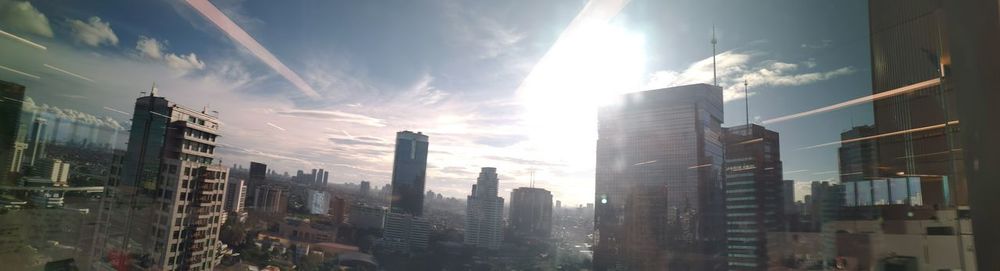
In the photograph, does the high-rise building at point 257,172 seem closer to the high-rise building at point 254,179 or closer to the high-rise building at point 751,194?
the high-rise building at point 254,179

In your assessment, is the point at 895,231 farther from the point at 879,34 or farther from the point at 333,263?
the point at 333,263

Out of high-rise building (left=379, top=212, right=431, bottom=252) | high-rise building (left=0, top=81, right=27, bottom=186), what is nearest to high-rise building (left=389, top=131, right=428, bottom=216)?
high-rise building (left=379, top=212, right=431, bottom=252)

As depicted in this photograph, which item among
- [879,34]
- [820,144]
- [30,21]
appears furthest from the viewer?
[820,144]

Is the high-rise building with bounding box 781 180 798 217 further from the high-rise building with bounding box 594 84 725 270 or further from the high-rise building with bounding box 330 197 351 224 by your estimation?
the high-rise building with bounding box 330 197 351 224

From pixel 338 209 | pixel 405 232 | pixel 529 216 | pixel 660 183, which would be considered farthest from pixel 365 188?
pixel 660 183

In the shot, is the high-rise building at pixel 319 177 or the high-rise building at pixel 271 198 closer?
the high-rise building at pixel 271 198

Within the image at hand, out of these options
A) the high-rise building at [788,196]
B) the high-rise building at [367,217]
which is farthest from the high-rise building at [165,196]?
the high-rise building at [788,196]

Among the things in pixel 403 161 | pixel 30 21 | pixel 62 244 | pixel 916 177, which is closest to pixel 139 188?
pixel 62 244
